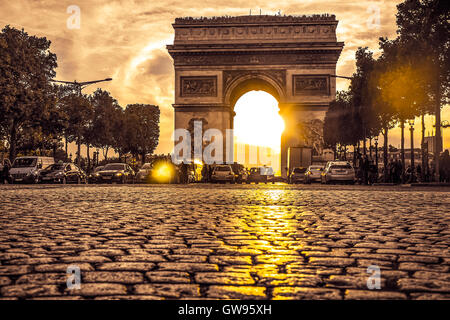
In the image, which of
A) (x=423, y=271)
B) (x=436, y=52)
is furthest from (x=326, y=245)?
(x=436, y=52)

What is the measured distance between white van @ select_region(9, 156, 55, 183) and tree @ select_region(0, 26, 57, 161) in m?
3.55

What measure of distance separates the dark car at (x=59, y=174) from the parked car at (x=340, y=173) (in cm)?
1592

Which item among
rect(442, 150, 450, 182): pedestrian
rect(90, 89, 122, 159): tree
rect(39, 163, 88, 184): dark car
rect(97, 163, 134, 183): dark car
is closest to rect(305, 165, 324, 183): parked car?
rect(442, 150, 450, 182): pedestrian

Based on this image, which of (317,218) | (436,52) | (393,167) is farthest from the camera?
(393,167)

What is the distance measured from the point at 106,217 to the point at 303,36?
148 ft

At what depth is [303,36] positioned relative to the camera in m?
51.2

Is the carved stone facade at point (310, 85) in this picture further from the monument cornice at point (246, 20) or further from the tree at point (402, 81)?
the tree at point (402, 81)

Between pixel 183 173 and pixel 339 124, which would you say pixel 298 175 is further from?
pixel 339 124

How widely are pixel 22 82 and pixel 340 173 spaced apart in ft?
71.3

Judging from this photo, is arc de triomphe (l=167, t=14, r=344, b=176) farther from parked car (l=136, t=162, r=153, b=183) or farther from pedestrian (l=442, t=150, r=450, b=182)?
pedestrian (l=442, t=150, r=450, b=182)

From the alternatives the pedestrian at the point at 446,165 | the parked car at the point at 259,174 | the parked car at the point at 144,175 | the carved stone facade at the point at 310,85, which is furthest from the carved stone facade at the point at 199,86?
the pedestrian at the point at 446,165
